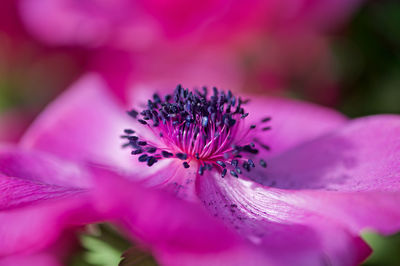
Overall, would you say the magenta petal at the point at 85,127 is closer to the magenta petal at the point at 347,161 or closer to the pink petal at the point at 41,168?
the pink petal at the point at 41,168

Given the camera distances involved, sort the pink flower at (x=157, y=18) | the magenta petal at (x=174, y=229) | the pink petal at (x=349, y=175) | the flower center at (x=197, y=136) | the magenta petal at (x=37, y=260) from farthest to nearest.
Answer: the pink flower at (x=157, y=18) < the flower center at (x=197, y=136) < the magenta petal at (x=37, y=260) < the pink petal at (x=349, y=175) < the magenta petal at (x=174, y=229)

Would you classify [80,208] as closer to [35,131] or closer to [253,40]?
[35,131]

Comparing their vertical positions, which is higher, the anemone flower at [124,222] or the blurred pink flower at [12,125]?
the blurred pink flower at [12,125]

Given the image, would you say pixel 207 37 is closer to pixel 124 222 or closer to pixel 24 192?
pixel 24 192

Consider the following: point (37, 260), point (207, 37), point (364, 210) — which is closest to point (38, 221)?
point (37, 260)

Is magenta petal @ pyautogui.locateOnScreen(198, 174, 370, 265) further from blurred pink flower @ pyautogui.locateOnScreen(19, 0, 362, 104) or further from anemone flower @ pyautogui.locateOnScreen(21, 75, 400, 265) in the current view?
blurred pink flower @ pyautogui.locateOnScreen(19, 0, 362, 104)

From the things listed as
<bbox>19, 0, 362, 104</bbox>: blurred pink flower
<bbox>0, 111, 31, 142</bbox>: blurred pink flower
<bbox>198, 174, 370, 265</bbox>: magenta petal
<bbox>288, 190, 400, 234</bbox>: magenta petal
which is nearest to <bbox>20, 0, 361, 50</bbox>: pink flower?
<bbox>19, 0, 362, 104</bbox>: blurred pink flower

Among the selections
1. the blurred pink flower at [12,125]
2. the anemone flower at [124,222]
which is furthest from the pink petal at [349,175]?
the blurred pink flower at [12,125]
